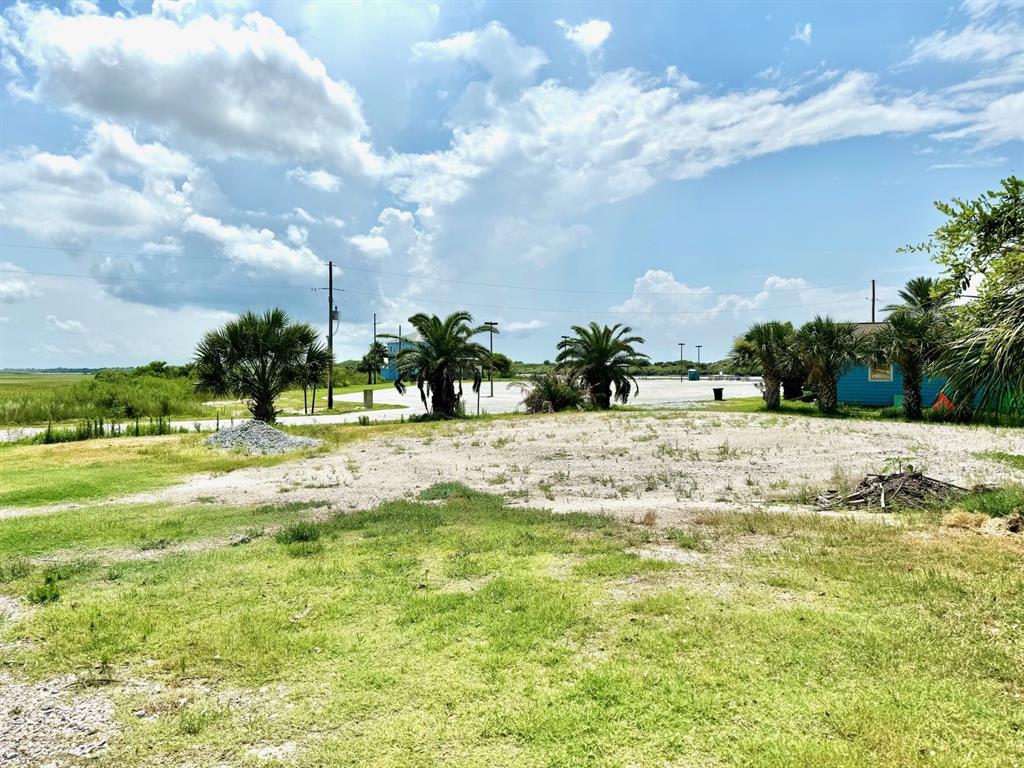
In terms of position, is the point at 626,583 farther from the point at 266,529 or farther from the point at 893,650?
the point at 266,529

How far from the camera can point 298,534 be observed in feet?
24.7

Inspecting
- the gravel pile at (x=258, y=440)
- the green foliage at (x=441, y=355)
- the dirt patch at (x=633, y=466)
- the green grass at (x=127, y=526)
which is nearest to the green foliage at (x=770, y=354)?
the dirt patch at (x=633, y=466)

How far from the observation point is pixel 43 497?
35.6 ft

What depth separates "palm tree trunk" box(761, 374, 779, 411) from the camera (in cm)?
2809

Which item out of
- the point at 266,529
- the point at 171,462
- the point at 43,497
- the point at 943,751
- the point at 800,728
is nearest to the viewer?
the point at 943,751

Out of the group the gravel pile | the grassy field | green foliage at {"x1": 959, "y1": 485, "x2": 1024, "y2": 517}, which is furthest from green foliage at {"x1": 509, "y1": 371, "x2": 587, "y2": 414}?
green foliage at {"x1": 959, "y1": 485, "x2": 1024, "y2": 517}

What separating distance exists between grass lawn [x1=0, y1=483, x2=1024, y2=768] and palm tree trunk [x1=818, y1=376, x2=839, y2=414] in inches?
810

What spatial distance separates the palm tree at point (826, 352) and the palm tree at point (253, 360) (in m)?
21.2

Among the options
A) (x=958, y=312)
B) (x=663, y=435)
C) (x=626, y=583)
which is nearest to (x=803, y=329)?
(x=663, y=435)

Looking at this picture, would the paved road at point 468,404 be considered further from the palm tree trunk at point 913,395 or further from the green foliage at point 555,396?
the palm tree trunk at point 913,395

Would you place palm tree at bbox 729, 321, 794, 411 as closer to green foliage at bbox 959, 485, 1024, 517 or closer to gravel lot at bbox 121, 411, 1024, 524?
gravel lot at bbox 121, 411, 1024, 524

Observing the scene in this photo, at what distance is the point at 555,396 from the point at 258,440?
47.4 feet

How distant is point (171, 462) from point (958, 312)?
16.6m

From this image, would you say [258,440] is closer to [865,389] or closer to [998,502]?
[998,502]
